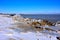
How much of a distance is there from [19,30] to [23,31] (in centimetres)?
24

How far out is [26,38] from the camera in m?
8.09

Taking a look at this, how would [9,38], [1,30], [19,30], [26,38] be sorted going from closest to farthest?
[9,38], [26,38], [1,30], [19,30]

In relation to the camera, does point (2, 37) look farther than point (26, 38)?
No

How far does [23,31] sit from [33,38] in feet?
3.76

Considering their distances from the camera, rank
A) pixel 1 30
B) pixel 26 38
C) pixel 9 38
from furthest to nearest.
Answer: pixel 1 30
pixel 26 38
pixel 9 38

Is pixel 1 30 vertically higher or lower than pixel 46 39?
higher

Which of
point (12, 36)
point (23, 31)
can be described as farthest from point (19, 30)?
point (12, 36)

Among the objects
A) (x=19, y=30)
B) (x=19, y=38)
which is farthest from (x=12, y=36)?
(x=19, y=30)

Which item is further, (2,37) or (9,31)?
(9,31)

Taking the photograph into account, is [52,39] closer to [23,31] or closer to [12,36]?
[23,31]

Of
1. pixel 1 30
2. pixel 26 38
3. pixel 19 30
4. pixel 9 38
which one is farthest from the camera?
pixel 19 30

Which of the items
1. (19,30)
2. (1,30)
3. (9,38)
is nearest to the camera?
(9,38)

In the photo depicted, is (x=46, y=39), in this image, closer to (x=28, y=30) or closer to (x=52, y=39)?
(x=52, y=39)

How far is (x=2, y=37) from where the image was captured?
748 cm
